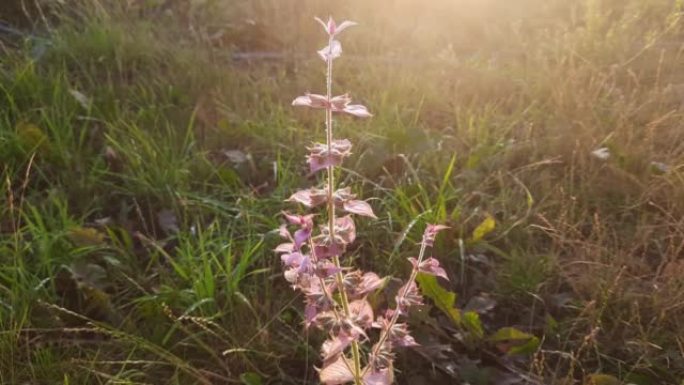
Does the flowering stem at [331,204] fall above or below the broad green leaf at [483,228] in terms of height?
above

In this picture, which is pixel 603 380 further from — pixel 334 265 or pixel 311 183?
pixel 311 183

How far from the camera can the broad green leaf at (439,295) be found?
6.00 ft

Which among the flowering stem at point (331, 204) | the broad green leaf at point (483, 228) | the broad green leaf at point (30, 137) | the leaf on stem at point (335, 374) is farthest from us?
the broad green leaf at point (30, 137)

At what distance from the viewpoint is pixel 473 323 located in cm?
181

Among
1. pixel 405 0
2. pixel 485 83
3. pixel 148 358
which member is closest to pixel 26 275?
pixel 148 358

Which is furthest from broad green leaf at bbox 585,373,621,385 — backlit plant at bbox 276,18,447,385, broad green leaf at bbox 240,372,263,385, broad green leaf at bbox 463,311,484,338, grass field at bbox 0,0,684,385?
broad green leaf at bbox 240,372,263,385

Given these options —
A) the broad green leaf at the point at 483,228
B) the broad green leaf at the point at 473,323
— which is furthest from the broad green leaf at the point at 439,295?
the broad green leaf at the point at 483,228

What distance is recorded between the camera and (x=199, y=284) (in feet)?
6.29

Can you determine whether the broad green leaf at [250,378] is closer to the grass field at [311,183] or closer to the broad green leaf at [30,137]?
the grass field at [311,183]

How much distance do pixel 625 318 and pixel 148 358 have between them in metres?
1.30

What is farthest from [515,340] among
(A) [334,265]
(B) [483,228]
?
(A) [334,265]

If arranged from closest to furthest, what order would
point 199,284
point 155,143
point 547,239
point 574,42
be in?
1. point 199,284
2. point 547,239
3. point 155,143
4. point 574,42

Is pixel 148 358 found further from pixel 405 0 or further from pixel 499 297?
pixel 405 0

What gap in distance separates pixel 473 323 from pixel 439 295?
112 millimetres
